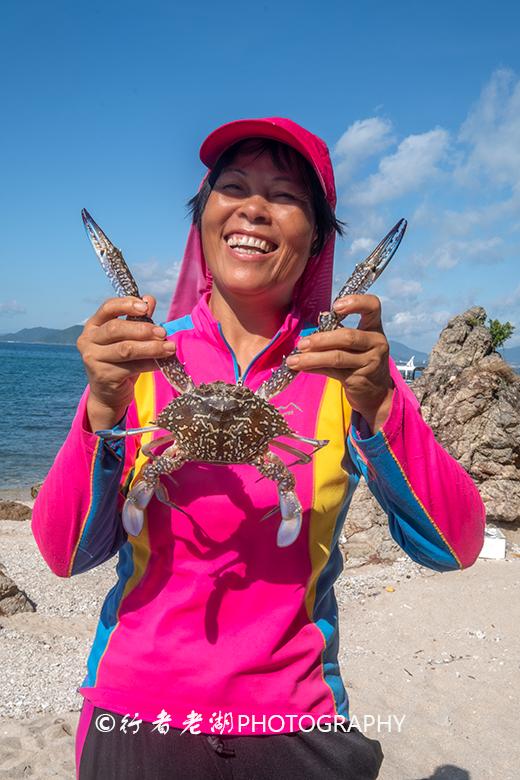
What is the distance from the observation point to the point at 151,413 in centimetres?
300

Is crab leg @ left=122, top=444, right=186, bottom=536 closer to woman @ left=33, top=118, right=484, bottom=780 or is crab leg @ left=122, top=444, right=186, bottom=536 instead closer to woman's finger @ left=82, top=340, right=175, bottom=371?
woman @ left=33, top=118, right=484, bottom=780

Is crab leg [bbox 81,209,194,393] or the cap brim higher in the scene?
the cap brim

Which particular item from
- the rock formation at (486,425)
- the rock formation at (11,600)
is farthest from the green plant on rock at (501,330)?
the rock formation at (11,600)

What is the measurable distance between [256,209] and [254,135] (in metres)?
0.39

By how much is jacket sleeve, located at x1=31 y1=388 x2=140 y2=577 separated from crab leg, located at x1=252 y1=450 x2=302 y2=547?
652 millimetres

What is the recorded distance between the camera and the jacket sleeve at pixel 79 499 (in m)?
2.58

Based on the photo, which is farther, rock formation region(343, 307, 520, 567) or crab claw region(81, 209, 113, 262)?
rock formation region(343, 307, 520, 567)

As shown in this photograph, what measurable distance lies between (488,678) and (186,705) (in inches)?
211

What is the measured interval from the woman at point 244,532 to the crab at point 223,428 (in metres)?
0.14

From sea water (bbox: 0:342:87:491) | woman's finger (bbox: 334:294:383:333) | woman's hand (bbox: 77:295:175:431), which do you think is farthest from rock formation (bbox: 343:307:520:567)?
sea water (bbox: 0:342:87:491)

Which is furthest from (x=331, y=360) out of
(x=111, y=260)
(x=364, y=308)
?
Answer: (x=111, y=260)

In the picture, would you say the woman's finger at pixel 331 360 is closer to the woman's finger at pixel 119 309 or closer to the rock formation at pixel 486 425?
the woman's finger at pixel 119 309

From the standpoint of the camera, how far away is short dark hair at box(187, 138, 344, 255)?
10.1 ft

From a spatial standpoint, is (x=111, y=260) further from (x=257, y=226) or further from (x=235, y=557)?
(x=235, y=557)
